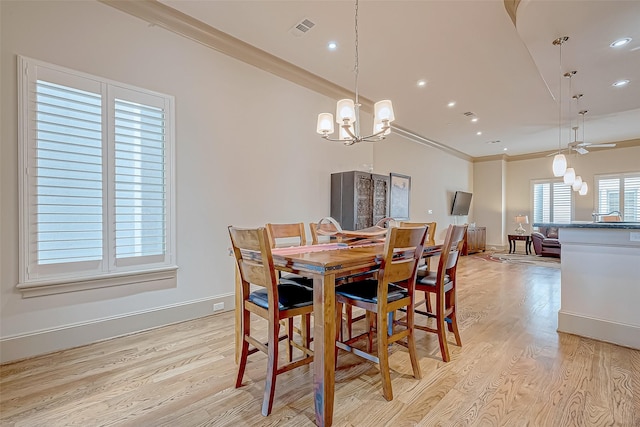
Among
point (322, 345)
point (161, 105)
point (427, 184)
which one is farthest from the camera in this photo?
point (427, 184)

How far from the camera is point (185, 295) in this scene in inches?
121

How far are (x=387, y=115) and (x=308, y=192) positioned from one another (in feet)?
6.41

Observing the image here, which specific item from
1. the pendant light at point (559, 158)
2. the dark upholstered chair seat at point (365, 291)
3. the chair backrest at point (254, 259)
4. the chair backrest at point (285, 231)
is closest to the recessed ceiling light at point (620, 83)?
the pendant light at point (559, 158)

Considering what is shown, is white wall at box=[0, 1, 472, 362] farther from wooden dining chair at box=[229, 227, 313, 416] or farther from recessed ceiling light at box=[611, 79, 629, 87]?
recessed ceiling light at box=[611, 79, 629, 87]

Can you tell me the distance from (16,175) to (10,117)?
0.43 m

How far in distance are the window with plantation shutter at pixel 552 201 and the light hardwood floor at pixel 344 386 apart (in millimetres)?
7866

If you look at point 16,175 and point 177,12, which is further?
point 177,12

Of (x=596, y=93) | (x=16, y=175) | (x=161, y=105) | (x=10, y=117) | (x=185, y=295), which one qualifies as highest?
(x=596, y=93)

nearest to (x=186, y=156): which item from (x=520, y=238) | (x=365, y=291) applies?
(x=365, y=291)

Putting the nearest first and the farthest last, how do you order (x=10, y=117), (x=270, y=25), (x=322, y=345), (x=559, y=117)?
(x=322, y=345)
(x=10, y=117)
(x=270, y=25)
(x=559, y=117)

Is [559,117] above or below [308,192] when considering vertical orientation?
above

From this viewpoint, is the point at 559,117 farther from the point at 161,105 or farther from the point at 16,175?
the point at 16,175

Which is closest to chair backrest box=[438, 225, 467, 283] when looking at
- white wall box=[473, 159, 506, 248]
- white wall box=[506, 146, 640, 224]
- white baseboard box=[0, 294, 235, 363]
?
white baseboard box=[0, 294, 235, 363]

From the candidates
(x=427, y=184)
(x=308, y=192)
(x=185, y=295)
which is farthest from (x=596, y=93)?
(x=185, y=295)
